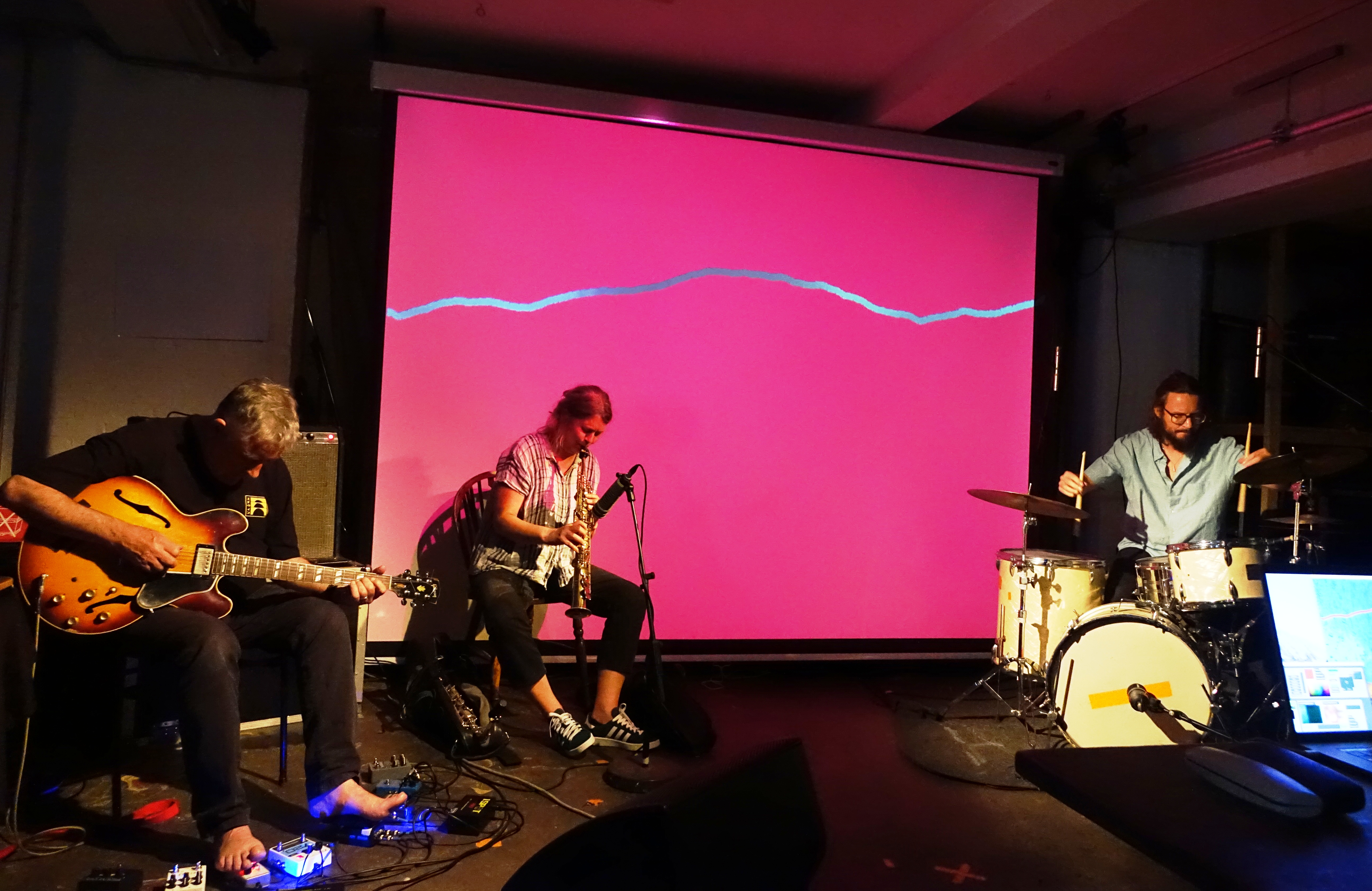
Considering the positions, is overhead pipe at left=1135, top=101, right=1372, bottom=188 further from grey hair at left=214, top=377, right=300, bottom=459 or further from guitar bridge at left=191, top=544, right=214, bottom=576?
guitar bridge at left=191, top=544, right=214, bottom=576

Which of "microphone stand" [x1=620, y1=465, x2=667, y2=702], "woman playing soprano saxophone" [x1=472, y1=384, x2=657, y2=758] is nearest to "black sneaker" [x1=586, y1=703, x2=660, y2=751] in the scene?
"woman playing soprano saxophone" [x1=472, y1=384, x2=657, y2=758]

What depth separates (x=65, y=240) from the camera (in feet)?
12.0

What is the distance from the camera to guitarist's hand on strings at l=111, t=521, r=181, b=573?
2277mm

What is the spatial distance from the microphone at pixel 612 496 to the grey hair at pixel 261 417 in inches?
42.6

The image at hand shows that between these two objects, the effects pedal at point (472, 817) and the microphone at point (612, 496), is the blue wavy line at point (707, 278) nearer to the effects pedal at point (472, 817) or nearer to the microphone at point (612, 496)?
the microphone at point (612, 496)

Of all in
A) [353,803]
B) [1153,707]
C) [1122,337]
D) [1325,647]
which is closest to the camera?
[1325,647]

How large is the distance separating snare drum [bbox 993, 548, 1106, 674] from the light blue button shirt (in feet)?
1.49

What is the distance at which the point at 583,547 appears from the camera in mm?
3172

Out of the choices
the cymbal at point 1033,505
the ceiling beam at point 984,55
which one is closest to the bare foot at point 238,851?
the cymbal at point 1033,505

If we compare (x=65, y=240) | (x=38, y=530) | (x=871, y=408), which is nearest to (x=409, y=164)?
(x=65, y=240)

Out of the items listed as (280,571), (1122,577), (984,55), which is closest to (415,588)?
(280,571)

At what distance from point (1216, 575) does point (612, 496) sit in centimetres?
204

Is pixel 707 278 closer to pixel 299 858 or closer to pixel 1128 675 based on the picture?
pixel 1128 675

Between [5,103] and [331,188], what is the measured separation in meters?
1.26
